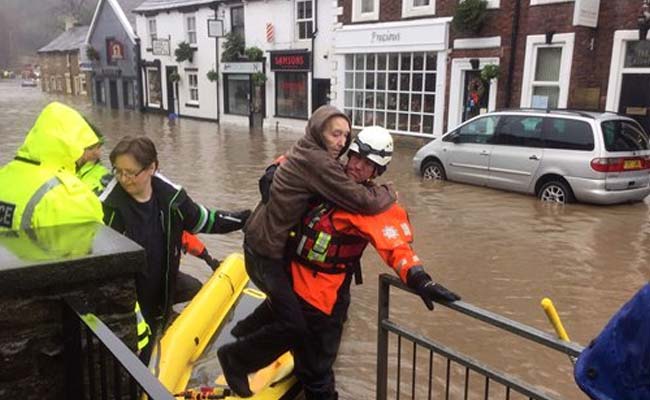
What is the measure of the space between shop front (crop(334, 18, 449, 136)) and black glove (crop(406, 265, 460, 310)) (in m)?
15.5

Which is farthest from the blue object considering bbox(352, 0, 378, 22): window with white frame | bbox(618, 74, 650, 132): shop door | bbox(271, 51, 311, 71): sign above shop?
bbox(271, 51, 311, 71): sign above shop

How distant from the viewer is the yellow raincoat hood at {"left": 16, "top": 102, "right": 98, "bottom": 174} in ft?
8.61

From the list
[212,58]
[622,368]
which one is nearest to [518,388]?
[622,368]

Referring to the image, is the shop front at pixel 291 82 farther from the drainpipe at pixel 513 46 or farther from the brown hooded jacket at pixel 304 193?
the brown hooded jacket at pixel 304 193

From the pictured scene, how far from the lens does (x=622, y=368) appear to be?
1.27 meters

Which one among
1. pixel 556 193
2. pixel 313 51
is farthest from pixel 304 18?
pixel 556 193

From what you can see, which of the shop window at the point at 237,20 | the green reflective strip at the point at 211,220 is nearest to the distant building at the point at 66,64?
the shop window at the point at 237,20

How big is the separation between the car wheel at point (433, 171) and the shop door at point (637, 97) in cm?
499

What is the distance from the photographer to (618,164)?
9.71 metres

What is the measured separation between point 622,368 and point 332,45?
2106cm

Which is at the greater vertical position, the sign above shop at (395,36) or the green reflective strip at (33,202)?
the sign above shop at (395,36)

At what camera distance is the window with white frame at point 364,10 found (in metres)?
19.4

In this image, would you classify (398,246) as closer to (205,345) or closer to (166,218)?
(166,218)

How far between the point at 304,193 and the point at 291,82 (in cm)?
2130
